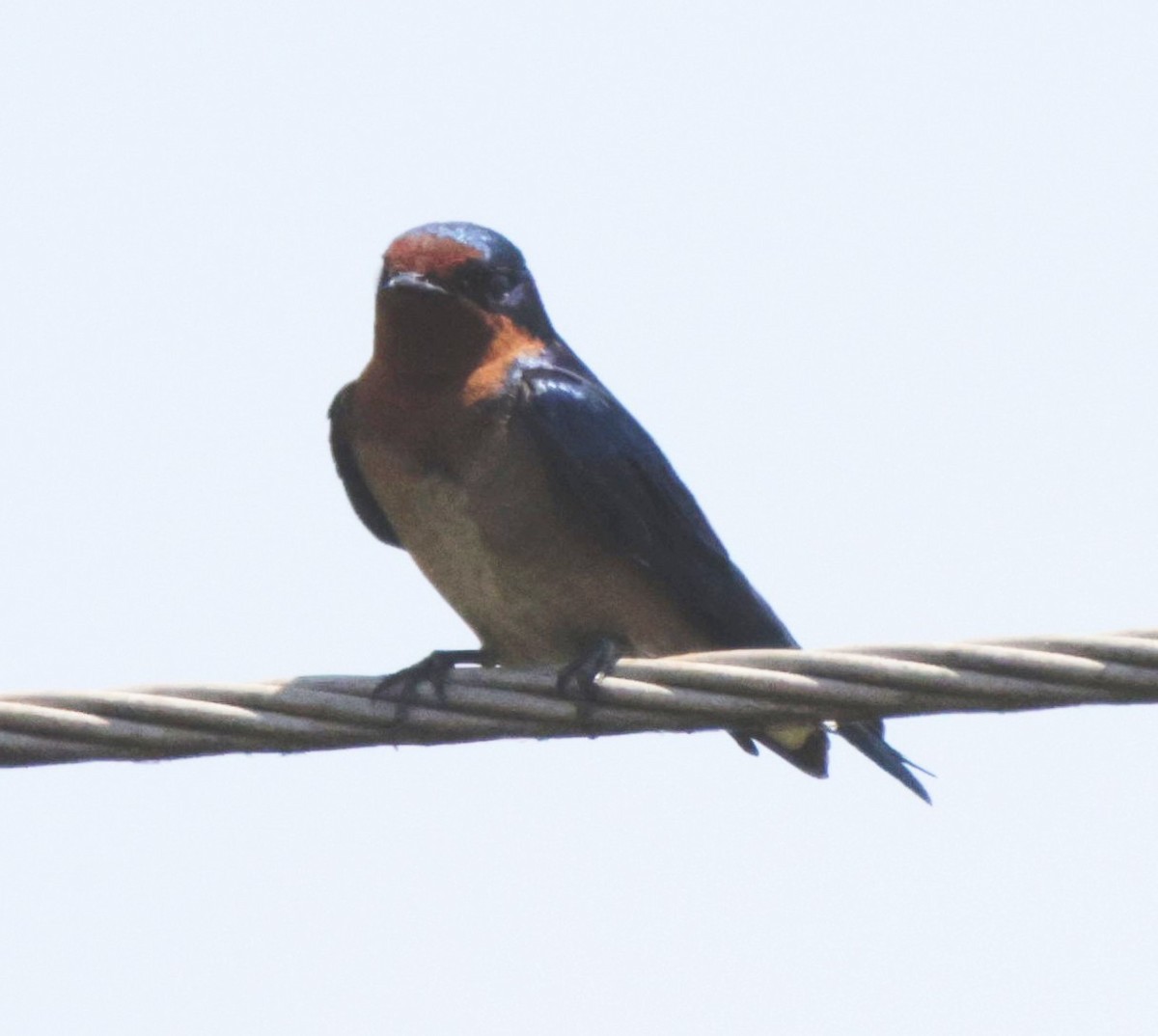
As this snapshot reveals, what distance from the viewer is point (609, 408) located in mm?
6312

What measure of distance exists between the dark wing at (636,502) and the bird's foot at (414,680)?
23.6 inches

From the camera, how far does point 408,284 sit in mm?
6340

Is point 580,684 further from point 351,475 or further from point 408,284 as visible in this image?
point 351,475

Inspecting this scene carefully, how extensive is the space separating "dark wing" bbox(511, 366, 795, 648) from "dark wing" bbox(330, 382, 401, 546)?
564mm

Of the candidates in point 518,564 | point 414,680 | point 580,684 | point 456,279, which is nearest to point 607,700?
point 580,684

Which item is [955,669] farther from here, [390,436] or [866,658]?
[390,436]

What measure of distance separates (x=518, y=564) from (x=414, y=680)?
1.48 metres

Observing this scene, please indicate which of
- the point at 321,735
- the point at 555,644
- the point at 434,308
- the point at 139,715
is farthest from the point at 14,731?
the point at 434,308

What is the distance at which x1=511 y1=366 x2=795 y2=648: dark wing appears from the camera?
611 centimetres

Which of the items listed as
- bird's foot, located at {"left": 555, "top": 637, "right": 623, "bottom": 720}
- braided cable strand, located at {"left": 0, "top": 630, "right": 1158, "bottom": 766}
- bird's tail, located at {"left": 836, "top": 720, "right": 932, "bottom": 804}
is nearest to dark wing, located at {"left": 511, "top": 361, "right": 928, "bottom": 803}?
bird's tail, located at {"left": 836, "top": 720, "right": 932, "bottom": 804}

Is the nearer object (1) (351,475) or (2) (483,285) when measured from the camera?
(2) (483,285)

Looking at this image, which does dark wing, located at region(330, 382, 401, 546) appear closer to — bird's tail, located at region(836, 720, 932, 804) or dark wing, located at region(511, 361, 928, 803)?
dark wing, located at region(511, 361, 928, 803)

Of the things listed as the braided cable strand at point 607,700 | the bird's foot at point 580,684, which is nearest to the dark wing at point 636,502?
the bird's foot at point 580,684

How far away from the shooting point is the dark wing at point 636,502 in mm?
6113
